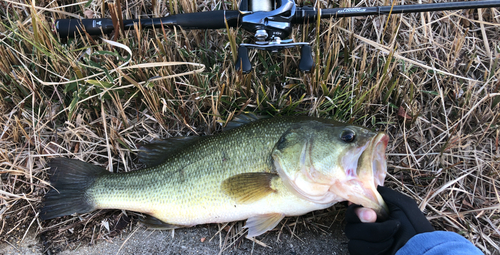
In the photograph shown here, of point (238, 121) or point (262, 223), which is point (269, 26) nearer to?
point (238, 121)

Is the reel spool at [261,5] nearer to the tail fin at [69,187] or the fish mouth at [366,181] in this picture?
the fish mouth at [366,181]

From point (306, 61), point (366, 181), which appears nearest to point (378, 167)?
point (366, 181)

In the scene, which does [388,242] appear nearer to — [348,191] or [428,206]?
[348,191]

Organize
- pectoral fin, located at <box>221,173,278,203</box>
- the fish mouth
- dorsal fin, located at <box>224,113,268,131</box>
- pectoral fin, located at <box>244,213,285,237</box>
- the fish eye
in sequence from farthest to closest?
1. dorsal fin, located at <box>224,113,268,131</box>
2. pectoral fin, located at <box>244,213,285,237</box>
3. pectoral fin, located at <box>221,173,278,203</box>
4. the fish eye
5. the fish mouth

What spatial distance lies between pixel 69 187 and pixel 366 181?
7.86 feet

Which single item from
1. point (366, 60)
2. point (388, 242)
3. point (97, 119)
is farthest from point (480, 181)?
point (97, 119)

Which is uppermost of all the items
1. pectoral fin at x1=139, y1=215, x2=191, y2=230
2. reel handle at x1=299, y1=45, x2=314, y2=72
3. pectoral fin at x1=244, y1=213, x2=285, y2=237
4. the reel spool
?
the reel spool

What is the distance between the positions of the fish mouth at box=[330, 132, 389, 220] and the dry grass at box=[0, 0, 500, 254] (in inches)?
24.2

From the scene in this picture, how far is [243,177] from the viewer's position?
85.5 inches

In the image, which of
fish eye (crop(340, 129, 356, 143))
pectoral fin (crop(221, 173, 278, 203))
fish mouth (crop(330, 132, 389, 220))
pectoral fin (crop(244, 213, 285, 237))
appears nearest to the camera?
fish mouth (crop(330, 132, 389, 220))

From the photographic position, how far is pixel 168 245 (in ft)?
8.37

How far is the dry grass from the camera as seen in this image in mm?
2525

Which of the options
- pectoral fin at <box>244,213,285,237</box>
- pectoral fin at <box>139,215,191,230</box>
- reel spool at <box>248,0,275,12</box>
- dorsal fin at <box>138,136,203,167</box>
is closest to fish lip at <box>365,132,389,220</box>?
pectoral fin at <box>244,213,285,237</box>

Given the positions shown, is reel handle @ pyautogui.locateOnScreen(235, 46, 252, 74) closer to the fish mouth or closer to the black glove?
the fish mouth
